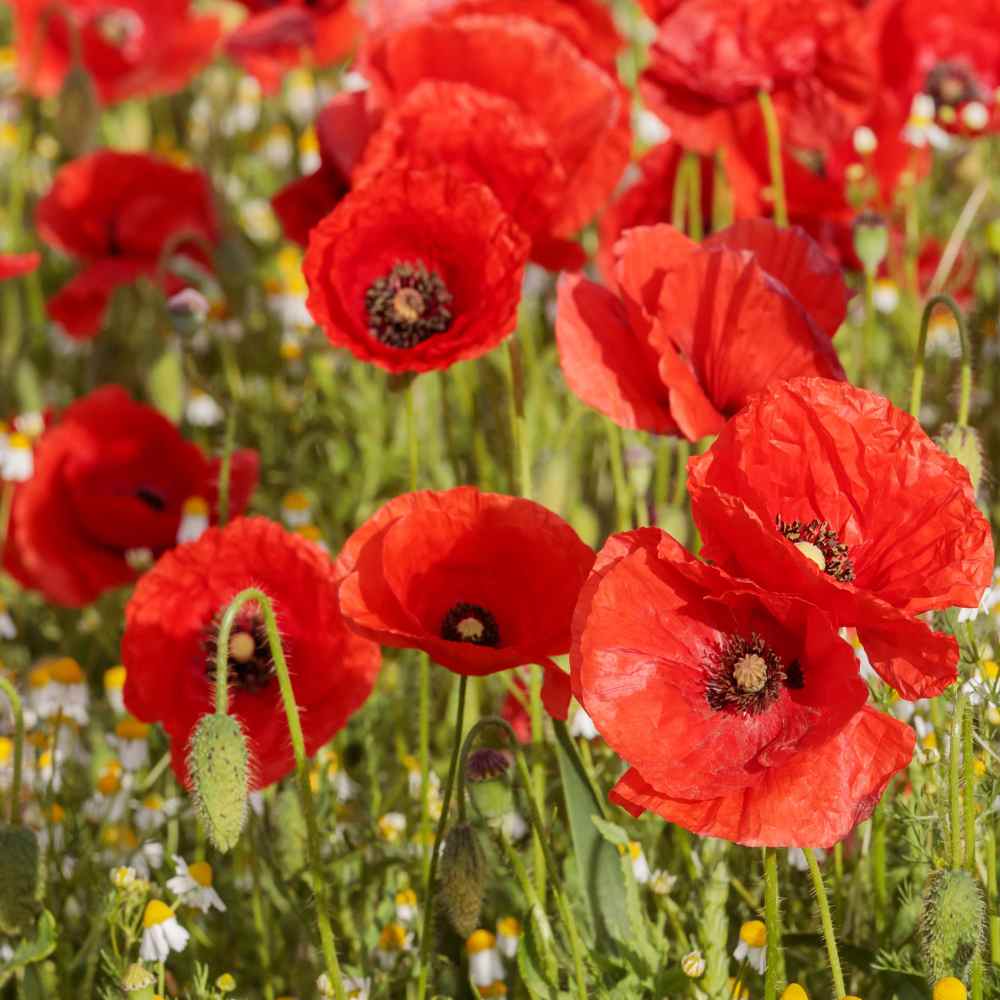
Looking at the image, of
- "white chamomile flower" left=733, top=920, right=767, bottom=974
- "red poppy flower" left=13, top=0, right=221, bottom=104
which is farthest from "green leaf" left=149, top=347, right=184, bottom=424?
"white chamomile flower" left=733, top=920, right=767, bottom=974

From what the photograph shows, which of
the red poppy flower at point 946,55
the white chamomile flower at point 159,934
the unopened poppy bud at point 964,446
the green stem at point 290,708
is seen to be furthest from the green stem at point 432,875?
the red poppy flower at point 946,55

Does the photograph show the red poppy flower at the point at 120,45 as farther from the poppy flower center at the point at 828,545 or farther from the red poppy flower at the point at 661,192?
the poppy flower center at the point at 828,545

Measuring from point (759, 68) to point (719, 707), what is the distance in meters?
1.21

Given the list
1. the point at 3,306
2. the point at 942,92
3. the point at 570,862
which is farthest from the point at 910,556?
the point at 3,306

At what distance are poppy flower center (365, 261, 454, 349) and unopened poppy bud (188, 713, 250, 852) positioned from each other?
2.20 feet

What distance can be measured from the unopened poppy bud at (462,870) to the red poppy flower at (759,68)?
1.17m

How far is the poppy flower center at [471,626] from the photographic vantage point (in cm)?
174

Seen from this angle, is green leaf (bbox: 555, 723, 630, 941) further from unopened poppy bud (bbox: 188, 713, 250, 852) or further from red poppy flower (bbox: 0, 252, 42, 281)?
red poppy flower (bbox: 0, 252, 42, 281)

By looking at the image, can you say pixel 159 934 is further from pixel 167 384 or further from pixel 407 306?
pixel 167 384

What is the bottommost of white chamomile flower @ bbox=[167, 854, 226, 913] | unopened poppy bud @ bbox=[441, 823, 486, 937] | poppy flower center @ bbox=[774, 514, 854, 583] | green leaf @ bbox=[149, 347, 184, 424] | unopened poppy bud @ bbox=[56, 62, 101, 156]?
green leaf @ bbox=[149, 347, 184, 424]

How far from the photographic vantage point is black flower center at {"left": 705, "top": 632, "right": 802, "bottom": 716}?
1504 millimetres

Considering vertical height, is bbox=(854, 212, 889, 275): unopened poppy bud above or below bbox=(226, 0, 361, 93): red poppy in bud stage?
above

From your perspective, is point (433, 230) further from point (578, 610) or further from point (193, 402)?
point (193, 402)

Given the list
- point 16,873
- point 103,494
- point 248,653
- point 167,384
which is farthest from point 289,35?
point 16,873
